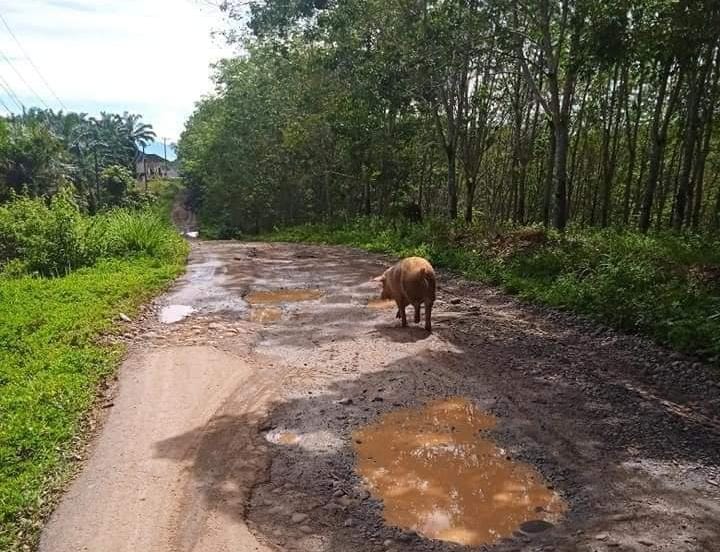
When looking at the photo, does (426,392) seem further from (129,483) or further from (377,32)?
(377,32)

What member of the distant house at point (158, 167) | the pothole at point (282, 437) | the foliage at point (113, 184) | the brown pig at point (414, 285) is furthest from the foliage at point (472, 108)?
the distant house at point (158, 167)

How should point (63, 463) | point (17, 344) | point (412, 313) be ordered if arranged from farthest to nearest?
point (412, 313)
point (17, 344)
point (63, 463)

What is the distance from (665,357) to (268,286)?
7.28 m

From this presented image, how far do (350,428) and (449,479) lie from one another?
1.14 meters

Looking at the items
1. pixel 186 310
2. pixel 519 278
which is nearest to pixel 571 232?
pixel 519 278

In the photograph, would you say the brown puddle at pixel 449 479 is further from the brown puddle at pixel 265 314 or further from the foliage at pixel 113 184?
the foliage at pixel 113 184

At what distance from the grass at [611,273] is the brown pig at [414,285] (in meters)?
2.45

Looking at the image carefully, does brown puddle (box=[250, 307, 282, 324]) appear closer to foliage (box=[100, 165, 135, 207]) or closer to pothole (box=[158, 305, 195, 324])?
pothole (box=[158, 305, 195, 324])

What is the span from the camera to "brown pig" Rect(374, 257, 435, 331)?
25.8 feet

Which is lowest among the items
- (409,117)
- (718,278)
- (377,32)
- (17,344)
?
(17,344)

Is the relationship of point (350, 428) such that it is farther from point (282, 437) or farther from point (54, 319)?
point (54, 319)

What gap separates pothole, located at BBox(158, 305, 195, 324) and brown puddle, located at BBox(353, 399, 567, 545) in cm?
487

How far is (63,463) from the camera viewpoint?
472 centimetres

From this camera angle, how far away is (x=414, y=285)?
7.91 m
